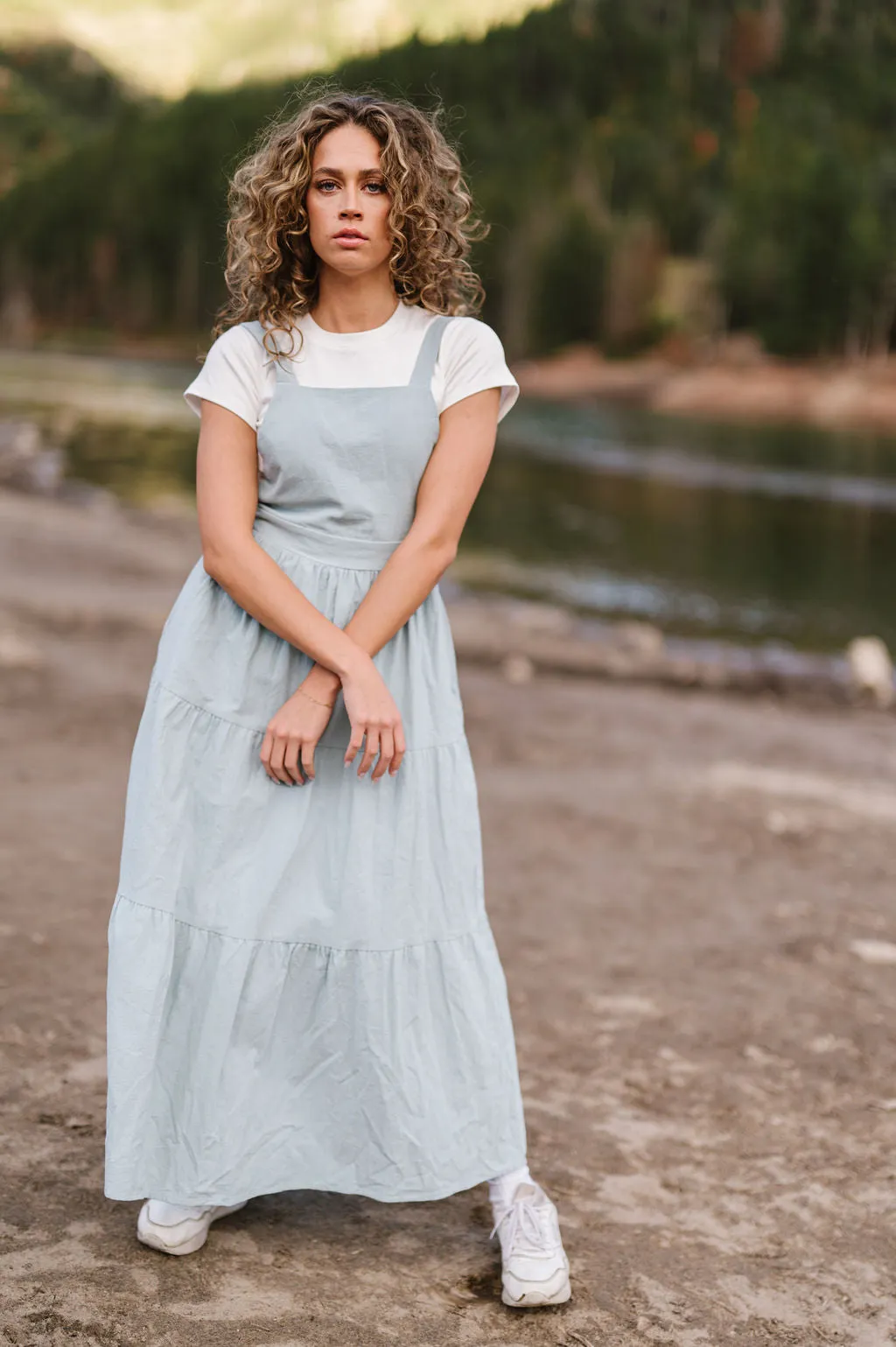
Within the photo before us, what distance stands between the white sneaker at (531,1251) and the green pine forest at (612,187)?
38.5m

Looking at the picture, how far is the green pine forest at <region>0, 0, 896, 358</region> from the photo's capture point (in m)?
57.7

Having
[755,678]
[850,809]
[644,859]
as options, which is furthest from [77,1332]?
[755,678]

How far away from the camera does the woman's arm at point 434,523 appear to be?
231cm

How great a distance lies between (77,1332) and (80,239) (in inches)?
4571

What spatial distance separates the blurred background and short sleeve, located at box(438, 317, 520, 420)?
385 mm

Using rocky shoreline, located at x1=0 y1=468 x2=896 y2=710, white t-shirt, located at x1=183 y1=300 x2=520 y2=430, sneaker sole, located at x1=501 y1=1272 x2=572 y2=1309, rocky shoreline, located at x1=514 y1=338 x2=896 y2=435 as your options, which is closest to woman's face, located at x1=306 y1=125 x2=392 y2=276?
white t-shirt, located at x1=183 y1=300 x2=520 y2=430

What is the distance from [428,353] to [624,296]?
65329mm

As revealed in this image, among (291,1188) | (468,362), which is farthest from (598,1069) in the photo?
(468,362)

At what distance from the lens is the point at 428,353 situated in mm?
2396

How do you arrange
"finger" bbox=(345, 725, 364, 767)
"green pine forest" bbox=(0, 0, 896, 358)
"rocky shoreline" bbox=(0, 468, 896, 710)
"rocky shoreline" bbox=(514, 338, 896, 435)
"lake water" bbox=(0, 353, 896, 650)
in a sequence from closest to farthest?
1. "finger" bbox=(345, 725, 364, 767)
2. "rocky shoreline" bbox=(0, 468, 896, 710)
3. "lake water" bbox=(0, 353, 896, 650)
4. "rocky shoreline" bbox=(514, 338, 896, 435)
5. "green pine forest" bbox=(0, 0, 896, 358)

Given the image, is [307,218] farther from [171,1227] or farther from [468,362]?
[171,1227]

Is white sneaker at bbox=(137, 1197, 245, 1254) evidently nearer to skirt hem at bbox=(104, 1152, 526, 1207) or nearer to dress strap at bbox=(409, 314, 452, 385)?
skirt hem at bbox=(104, 1152, 526, 1207)

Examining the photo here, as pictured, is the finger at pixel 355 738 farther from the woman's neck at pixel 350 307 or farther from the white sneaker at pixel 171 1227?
the white sneaker at pixel 171 1227

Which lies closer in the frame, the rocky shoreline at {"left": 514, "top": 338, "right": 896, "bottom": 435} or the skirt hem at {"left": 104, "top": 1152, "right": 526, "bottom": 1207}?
the skirt hem at {"left": 104, "top": 1152, "right": 526, "bottom": 1207}
